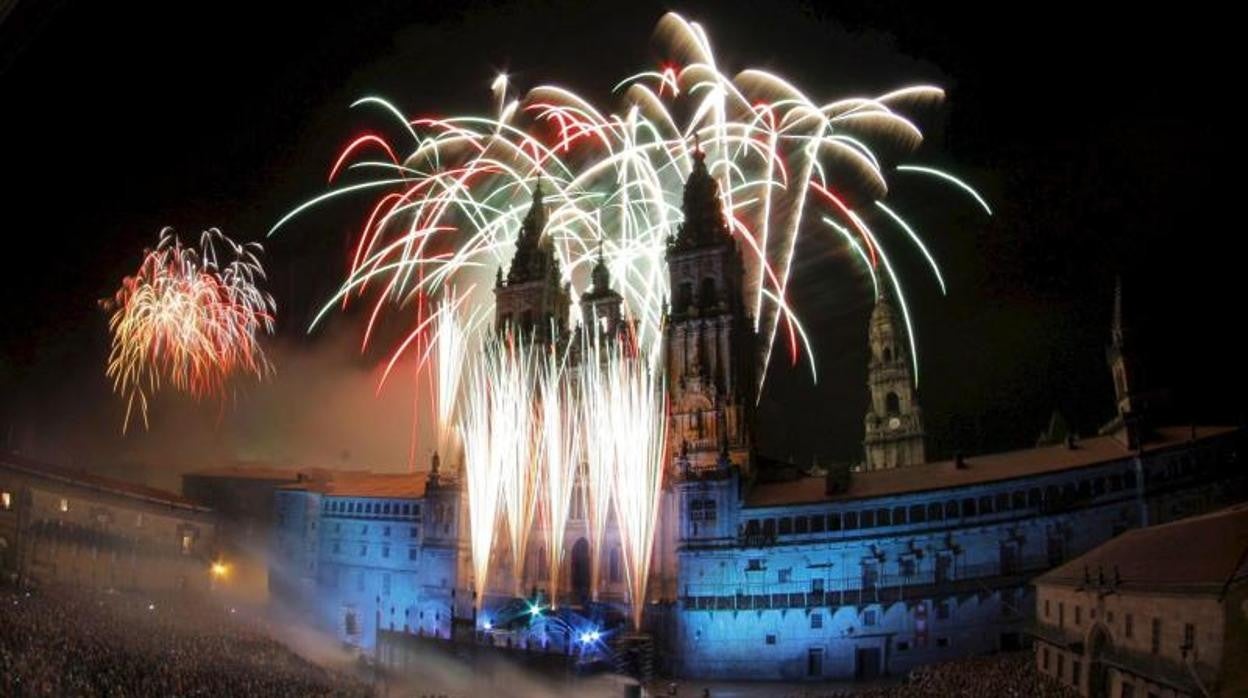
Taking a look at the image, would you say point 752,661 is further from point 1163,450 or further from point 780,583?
point 1163,450

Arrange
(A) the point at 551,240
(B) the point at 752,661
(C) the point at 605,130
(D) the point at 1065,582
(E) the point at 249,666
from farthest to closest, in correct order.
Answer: (A) the point at 551,240
(C) the point at 605,130
(B) the point at 752,661
(D) the point at 1065,582
(E) the point at 249,666

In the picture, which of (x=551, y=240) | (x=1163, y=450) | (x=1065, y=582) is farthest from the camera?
(x=551, y=240)

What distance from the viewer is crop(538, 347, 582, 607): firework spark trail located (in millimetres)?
52625

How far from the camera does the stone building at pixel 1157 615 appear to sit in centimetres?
2131

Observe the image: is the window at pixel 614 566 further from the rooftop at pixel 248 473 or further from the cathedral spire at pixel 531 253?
the rooftop at pixel 248 473

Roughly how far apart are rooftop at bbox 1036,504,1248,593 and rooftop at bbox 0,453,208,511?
58.8 m

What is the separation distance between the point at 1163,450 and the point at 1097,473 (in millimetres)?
3011


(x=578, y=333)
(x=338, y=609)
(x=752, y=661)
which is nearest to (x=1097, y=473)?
(x=752, y=661)

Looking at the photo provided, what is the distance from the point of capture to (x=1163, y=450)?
39688 mm

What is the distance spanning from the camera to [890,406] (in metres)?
82.0

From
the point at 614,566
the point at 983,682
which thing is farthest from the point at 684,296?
the point at 983,682

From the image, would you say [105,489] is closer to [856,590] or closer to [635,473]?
[635,473]

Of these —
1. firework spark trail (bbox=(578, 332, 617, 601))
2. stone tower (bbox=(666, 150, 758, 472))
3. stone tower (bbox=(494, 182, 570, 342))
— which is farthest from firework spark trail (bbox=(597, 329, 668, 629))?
stone tower (bbox=(494, 182, 570, 342))

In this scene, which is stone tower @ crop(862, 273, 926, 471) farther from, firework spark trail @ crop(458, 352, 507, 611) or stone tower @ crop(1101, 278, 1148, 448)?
firework spark trail @ crop(458, 352, 507, 611)
